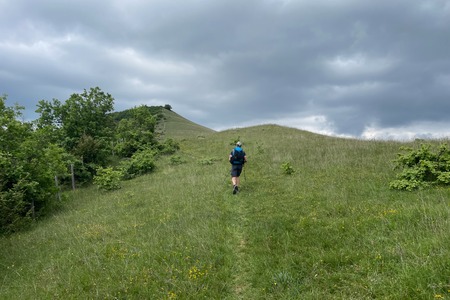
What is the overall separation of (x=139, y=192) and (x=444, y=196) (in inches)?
608

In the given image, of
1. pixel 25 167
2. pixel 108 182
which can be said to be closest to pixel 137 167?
pixel 108 182

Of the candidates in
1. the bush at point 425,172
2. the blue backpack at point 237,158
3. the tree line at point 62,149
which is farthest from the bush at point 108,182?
the bush at point 425,172

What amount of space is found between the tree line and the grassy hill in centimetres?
458

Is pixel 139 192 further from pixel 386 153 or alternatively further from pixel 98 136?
pixel 98 136

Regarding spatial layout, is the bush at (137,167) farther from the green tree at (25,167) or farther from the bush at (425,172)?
the bush at (425,172)

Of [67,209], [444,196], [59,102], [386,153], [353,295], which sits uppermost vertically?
[59,102]

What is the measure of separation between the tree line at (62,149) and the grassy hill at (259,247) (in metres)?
4.58

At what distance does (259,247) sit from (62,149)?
21.3m

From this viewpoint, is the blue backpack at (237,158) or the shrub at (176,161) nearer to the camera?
the blue backpack at (237,158)

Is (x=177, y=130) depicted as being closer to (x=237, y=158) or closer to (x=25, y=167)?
(x=25, y=167)

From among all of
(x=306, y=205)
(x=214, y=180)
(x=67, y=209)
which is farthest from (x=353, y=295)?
(x=67, y=209)

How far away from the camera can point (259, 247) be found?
740 centimetres

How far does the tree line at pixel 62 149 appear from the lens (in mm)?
17125

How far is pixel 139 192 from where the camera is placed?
1811 cm
